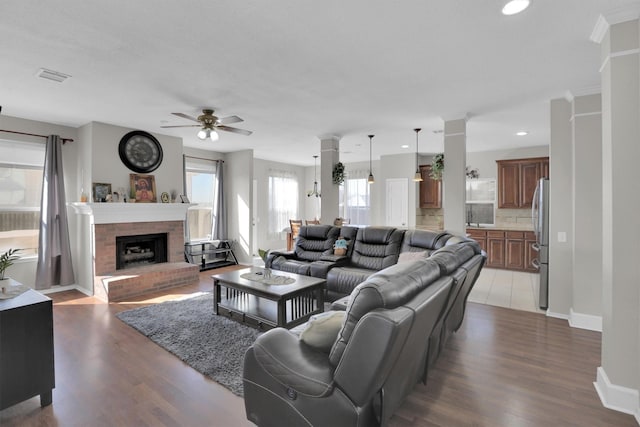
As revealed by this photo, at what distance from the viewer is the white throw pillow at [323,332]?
1.77 m

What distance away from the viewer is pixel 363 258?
15.9ft

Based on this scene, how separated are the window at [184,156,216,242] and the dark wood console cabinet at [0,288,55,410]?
4.77 metres

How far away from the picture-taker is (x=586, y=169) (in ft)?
11.5

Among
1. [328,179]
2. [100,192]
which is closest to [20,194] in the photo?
[100,192]

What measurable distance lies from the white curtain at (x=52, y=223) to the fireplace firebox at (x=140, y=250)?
776mm

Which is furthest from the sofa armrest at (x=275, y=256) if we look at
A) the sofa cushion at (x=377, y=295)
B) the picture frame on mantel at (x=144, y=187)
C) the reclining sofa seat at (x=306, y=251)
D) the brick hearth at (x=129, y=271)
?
→ the sofa cushion at (x=377, y=295)

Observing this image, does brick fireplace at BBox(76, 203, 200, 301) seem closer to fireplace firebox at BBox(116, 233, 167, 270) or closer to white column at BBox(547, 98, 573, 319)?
fireplace firebox at BBox(116, 233, 167, 270)

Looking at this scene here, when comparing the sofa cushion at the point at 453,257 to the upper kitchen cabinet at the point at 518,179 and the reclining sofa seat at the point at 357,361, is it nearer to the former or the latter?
the reclining sofa seat at the point at 357,361

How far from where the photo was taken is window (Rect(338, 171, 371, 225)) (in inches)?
360

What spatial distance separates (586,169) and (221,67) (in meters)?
3.94

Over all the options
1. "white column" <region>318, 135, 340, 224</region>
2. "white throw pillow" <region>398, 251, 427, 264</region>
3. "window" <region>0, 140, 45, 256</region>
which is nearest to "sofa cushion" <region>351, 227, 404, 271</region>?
"white throw pillow" <region>398, 251, 427, 264</region>

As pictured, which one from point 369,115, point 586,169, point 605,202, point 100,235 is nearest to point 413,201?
point 369,115

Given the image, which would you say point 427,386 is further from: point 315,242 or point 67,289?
point 67,289

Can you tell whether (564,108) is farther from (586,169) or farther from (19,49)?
(19,49)
